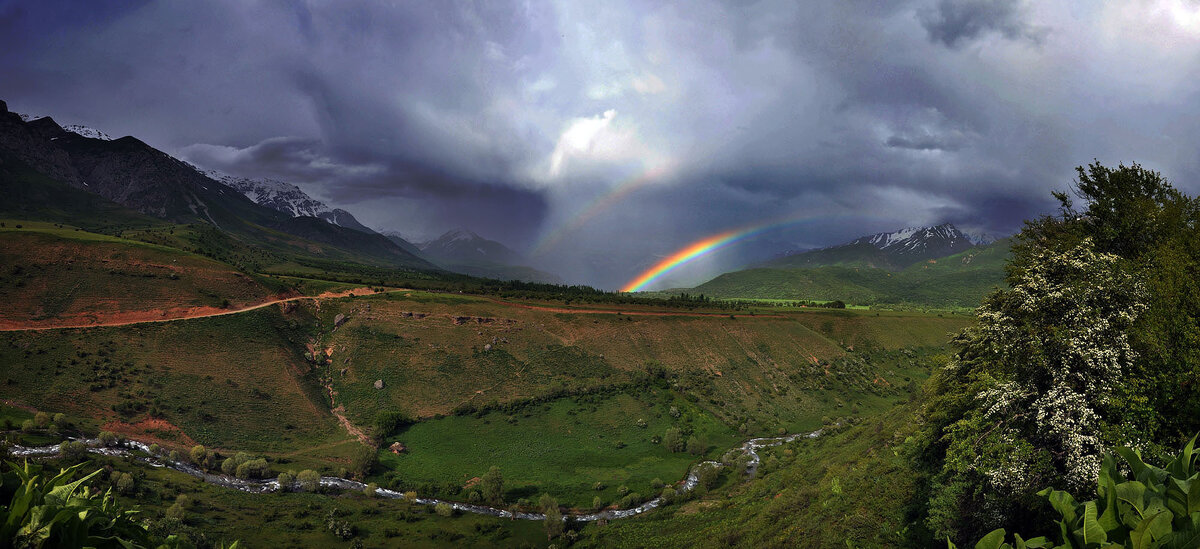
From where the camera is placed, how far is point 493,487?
3897 cm

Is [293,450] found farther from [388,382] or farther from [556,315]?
[556,315]

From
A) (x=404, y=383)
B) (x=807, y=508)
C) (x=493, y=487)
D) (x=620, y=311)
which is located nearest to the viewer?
(x=807, y=508)

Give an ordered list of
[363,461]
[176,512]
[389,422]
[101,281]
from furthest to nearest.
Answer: [101,281] < [389,422] < [363,461] < [176,512]

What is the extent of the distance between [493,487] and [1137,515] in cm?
4205

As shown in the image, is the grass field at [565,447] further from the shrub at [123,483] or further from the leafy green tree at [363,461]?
the shrub at [123,483]

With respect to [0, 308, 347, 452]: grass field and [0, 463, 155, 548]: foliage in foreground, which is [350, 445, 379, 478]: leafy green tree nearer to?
[0, 308, 347, 452]: grass field

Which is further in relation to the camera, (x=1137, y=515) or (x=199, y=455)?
(x=199, y=455)

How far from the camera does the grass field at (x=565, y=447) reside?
42.2 metres

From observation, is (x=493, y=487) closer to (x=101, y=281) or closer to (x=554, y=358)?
(x=554, y=358)

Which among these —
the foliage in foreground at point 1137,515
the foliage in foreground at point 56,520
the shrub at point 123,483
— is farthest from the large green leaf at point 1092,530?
the shrub at point 123,483

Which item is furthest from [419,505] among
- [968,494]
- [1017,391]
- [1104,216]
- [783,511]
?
[1104,216]

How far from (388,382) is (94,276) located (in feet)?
122

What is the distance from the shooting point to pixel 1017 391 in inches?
420

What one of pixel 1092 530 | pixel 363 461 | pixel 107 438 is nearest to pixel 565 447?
pixel 363 461
